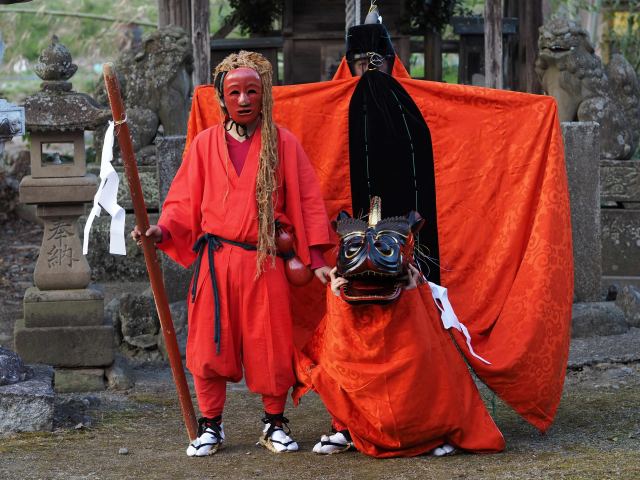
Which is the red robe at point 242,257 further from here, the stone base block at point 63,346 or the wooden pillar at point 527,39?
the wooden pillar at point 527,39

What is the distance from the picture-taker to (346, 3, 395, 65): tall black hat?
541cm

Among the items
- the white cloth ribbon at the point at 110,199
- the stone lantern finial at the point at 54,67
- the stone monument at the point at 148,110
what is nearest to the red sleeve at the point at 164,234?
the white cloth ribbon at the point at 110,199

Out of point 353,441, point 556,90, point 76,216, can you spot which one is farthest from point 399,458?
point 556,90

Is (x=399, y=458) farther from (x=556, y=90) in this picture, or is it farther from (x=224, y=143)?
(x=556, y=90)

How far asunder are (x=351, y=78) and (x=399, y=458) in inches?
72.6

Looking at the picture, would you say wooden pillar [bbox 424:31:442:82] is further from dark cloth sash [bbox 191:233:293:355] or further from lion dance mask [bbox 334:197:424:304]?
lion dance mask [bbox 334:197:424:304]

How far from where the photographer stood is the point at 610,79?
9008 millimetres

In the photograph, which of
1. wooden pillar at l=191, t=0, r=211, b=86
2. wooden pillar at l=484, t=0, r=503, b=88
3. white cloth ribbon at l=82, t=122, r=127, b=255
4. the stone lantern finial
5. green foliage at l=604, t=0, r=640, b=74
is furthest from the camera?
green foliage at l=604, t=0, r=640, b=74

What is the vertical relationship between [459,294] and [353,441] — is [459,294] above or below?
above

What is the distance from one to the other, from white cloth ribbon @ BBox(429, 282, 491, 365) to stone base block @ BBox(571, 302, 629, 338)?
2.62 meters

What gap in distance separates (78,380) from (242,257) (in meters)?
2.23

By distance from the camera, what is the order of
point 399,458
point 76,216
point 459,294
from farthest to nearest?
point 76,216 < point 459,294 < point 399,458

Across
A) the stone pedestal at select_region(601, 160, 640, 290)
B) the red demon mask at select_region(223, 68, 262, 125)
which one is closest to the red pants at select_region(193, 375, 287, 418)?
the red demon mask at select_region(223, 68, 262, 125)

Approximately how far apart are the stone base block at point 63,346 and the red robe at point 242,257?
6.32 ft
